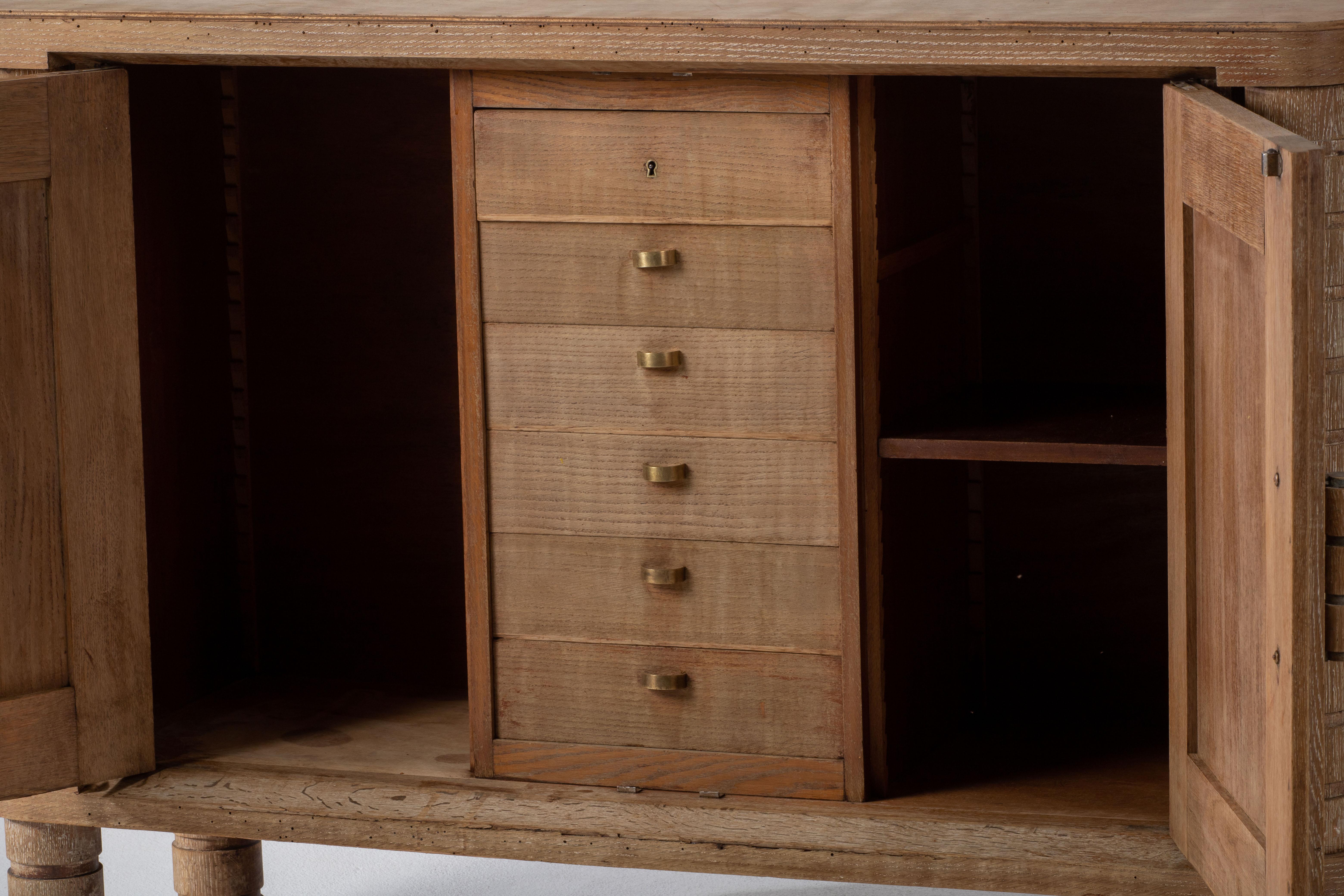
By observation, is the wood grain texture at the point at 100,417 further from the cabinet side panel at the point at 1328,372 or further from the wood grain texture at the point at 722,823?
the cabinet side panel at the point at 1328,372

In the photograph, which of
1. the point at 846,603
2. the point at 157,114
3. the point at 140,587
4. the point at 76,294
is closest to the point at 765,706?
the point at 846,603

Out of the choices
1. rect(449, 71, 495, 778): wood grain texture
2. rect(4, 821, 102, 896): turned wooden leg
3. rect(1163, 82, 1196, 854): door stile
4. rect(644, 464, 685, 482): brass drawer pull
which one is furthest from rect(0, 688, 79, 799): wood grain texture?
rect(1163, 82, 1196, 854): door stile

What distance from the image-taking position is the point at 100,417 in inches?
80.7

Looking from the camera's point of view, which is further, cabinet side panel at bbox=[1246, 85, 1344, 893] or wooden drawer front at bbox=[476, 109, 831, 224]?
wooden drawer front at bbox=[476, 109, 831, 224]

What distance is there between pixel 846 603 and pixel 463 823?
481 mm

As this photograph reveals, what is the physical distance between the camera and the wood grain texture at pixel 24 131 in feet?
6.31

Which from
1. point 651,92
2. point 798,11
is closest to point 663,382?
point 651,92

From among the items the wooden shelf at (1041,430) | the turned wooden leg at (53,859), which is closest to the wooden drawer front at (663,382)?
the wooden shelf at (1041,430)

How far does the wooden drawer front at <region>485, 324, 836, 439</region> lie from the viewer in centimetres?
193

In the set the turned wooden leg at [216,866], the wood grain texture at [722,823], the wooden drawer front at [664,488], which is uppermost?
the wooden drawer front at [664,488]

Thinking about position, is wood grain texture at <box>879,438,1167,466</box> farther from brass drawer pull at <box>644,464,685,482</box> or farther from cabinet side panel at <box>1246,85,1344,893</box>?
cabinet side panel at <box>1246,85,1344,893</box>

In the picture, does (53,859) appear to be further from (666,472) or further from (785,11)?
(785,11)

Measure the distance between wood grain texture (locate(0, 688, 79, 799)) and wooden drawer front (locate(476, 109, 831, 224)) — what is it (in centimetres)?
71

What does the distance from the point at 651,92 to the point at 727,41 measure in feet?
0.43
